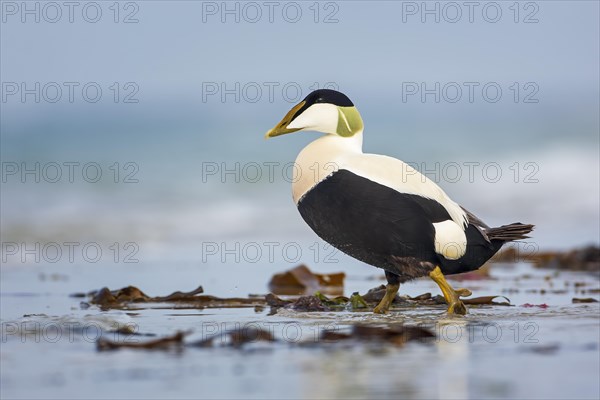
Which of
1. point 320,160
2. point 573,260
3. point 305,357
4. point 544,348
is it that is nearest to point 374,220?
point 320,160

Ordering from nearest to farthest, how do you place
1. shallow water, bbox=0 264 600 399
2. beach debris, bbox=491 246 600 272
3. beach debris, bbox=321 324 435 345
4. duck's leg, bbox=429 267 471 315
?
shallow water, bbox=0 264 600 399 < beach debris, bbox=321 324 435 345 < duck's leg, bbox=429 267 471 315 < beach debris, bbox=491 246 600 272

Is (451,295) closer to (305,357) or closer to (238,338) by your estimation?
(238,338)

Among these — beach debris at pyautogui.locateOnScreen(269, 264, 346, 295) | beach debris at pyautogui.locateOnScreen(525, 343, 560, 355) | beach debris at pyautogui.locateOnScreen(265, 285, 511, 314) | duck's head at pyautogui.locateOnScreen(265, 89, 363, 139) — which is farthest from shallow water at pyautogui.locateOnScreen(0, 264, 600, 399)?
beach debris at pyautogui.locateOnScreen(269, 264, 346, 295)

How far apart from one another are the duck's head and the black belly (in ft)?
1.56

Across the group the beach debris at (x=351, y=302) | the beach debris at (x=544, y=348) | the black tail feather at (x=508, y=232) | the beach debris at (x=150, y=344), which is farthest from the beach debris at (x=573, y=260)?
the beach debris at (x=150, y=344)

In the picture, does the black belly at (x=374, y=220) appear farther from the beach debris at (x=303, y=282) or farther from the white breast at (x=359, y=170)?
the beach debris at (x=303, y=282)

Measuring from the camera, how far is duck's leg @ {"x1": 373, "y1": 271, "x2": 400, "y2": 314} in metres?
6.66

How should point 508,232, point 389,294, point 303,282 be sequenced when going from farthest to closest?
point 303,282, point 508,232, point 389,294

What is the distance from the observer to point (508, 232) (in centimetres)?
695

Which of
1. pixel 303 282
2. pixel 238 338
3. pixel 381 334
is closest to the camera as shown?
pixel 238 338

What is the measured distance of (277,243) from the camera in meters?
12.4

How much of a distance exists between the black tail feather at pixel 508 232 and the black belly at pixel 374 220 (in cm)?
54

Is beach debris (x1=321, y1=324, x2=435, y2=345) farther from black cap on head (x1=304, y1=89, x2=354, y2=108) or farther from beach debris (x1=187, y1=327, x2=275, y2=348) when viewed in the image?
black cap on head (x1=304, y1=89, x2=354, y2=108)

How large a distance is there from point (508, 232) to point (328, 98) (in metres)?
1.49
